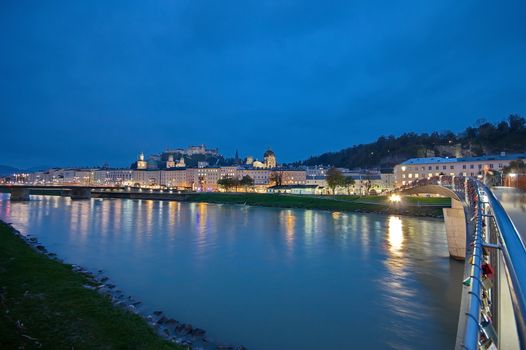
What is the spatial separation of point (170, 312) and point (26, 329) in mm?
4948

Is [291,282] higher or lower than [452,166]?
lower

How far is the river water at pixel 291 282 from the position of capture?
37.6 ft

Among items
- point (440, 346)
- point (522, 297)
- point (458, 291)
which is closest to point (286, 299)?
point (440, 346)

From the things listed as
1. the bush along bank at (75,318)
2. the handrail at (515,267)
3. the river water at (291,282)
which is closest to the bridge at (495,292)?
the handrail at (515,267)

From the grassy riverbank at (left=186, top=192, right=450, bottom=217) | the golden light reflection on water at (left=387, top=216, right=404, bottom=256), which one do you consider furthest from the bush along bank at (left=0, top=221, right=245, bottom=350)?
the grassy riverbank at (left=186, top=192, right=450, bottom=217)

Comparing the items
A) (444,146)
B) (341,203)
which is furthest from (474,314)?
(444,146)

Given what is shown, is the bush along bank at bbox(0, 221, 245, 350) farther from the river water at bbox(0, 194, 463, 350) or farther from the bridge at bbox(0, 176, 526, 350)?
the bridge at bbox(0, 176, 526, 350)

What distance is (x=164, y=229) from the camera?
36656 millimetres

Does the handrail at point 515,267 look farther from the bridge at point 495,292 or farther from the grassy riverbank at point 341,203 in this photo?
the grassy riverbank at point 341,203

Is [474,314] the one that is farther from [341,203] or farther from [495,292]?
[341,203]

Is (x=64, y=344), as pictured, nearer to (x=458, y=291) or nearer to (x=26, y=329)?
(x=26, y=329)

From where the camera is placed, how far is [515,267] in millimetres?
4172

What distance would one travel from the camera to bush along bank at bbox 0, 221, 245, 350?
8594 millimetres

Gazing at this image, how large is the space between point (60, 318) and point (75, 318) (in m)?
0.37
